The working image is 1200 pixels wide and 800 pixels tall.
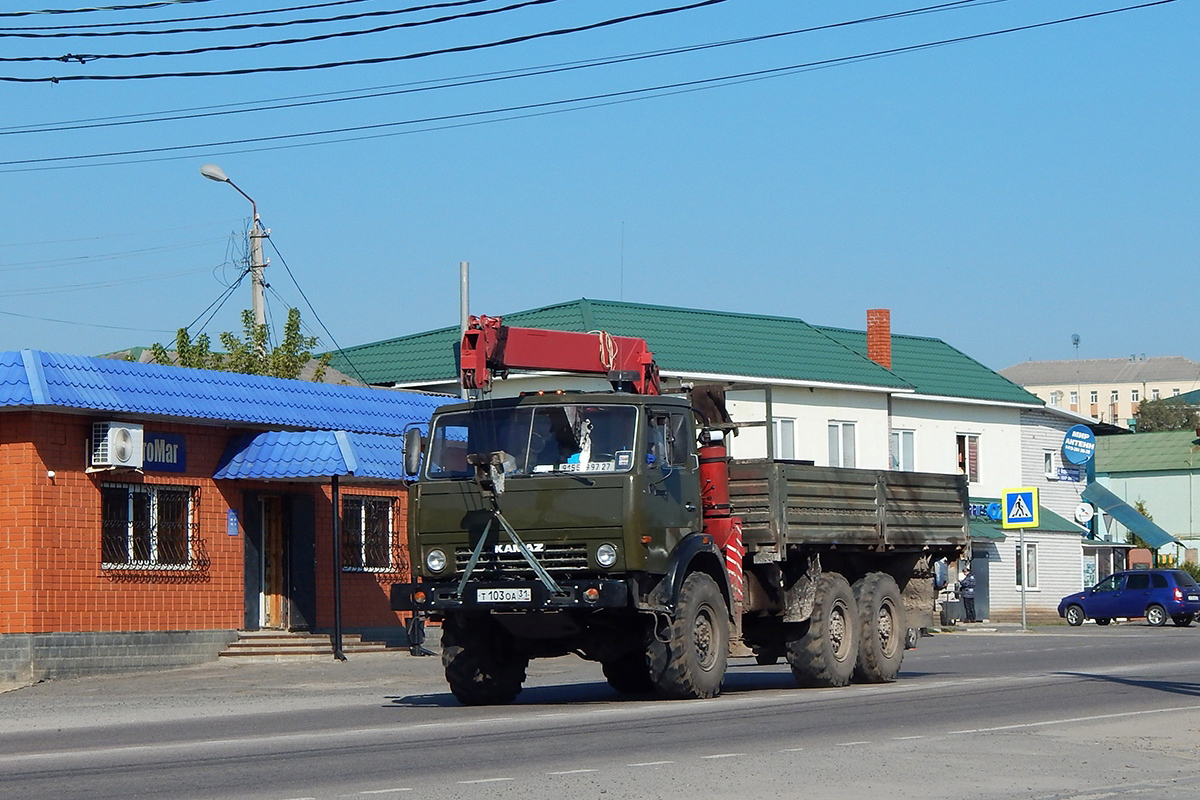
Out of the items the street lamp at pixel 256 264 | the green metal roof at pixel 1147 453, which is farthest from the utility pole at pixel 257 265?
the green metal roof at pixel 1147 453

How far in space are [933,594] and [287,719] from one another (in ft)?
28.6

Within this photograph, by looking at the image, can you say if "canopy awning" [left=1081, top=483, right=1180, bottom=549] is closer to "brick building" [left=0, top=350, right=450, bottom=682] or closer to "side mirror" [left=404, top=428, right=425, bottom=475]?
"brick building" [left=0, top=350, right=450, bottom=682]

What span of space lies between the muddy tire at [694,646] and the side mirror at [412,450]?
9.24ft

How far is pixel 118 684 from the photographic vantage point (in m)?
23.4

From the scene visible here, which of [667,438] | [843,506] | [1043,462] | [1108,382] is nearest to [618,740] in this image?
[667,438]

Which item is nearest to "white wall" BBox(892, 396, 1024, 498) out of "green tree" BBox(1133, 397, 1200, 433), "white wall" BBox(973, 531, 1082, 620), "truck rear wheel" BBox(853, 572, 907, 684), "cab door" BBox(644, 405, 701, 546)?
"white wall" BBox(973, 531, 1082, 620)

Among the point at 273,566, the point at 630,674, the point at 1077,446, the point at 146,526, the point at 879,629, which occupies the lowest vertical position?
the point at 630,674

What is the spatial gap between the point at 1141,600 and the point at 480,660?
1296 inches

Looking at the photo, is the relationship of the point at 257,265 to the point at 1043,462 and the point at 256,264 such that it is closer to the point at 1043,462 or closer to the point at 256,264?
the point at 256,264

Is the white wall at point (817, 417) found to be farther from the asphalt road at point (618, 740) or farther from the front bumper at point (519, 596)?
the front bumper at point (519, 596)

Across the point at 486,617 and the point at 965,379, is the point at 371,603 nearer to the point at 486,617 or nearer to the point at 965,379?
the point at 486,617

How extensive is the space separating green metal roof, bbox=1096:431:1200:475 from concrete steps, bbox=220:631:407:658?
199ft

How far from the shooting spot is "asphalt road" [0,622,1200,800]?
10.9m

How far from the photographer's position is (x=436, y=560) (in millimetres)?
16766
